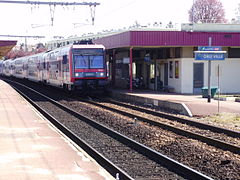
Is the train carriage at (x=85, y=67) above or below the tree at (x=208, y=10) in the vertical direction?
below

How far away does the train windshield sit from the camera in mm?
28344

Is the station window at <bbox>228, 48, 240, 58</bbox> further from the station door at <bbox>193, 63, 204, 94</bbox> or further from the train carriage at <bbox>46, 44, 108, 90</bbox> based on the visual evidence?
the train carriage at <bbox>46, 44, 108, 90</bbox>

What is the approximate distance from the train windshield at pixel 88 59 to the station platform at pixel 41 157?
1290 cm

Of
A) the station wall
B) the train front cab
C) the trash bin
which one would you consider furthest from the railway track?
the station wall

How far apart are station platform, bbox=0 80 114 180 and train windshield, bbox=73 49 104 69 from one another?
1290 centimetres

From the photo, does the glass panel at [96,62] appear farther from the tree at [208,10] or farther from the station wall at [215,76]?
the tree at [208,10]

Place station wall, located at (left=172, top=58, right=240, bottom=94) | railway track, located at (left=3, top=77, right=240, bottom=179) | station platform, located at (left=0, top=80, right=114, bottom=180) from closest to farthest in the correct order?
station platform, located at (left=0, top=80, right=114, bottom=180) → railway track, located at (left=3, top=77, right=240, bottom=179) → station wall, located at (left=172, top=58, right=240, bottom=94)

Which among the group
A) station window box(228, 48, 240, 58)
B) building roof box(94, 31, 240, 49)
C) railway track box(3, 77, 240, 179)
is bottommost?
railway track box(3, 77, 240, 179)

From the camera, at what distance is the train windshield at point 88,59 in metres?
28.3

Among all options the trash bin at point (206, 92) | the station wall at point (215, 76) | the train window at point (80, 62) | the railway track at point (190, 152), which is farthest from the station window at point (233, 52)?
the railway track at point (190, 152)

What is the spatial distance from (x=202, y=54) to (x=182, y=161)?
13.1 metres

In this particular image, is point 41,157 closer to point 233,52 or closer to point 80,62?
Answer: point 80,62

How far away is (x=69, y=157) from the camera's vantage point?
10133 mm

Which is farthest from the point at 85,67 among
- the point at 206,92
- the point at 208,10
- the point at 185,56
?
the point at 208,10
